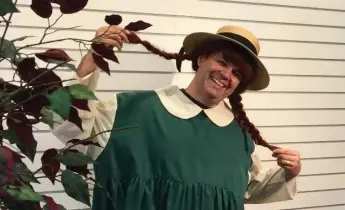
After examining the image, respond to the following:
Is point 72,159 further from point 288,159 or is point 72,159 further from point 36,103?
point 288,159

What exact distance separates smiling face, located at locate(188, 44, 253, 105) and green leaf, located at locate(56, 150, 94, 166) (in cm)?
64

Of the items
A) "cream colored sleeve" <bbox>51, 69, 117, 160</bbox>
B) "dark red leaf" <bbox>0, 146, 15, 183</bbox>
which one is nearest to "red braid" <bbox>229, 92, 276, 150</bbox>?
"cream colored sleeve" <bbox>51, 69, 117, 160</bbox>

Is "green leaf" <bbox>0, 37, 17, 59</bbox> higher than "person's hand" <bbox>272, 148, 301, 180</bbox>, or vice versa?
"green leaf" <bbox>0, 37, 17, 59</bbox>

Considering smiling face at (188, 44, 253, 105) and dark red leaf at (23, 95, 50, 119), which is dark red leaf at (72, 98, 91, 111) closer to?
dark red leaf at (23, 95, 50, 119)

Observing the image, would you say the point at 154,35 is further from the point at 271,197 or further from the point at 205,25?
the point at 271,197

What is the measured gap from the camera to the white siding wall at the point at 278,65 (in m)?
1.73

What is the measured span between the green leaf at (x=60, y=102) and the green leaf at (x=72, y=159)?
13cm

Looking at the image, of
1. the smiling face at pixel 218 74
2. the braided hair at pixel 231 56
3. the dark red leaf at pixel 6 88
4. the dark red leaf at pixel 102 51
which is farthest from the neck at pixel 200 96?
the dark red leaf at pixel 6 88

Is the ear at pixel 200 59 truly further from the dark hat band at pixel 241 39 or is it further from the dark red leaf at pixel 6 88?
the dark red leaf at pixel 6 88

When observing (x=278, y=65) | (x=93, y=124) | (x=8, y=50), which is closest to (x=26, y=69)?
(x=8, y=50)

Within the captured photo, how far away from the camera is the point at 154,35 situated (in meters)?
1.82

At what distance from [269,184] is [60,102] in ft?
3.67

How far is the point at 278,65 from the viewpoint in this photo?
2.05 meters

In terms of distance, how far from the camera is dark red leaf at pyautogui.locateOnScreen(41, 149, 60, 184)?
0.93 m
